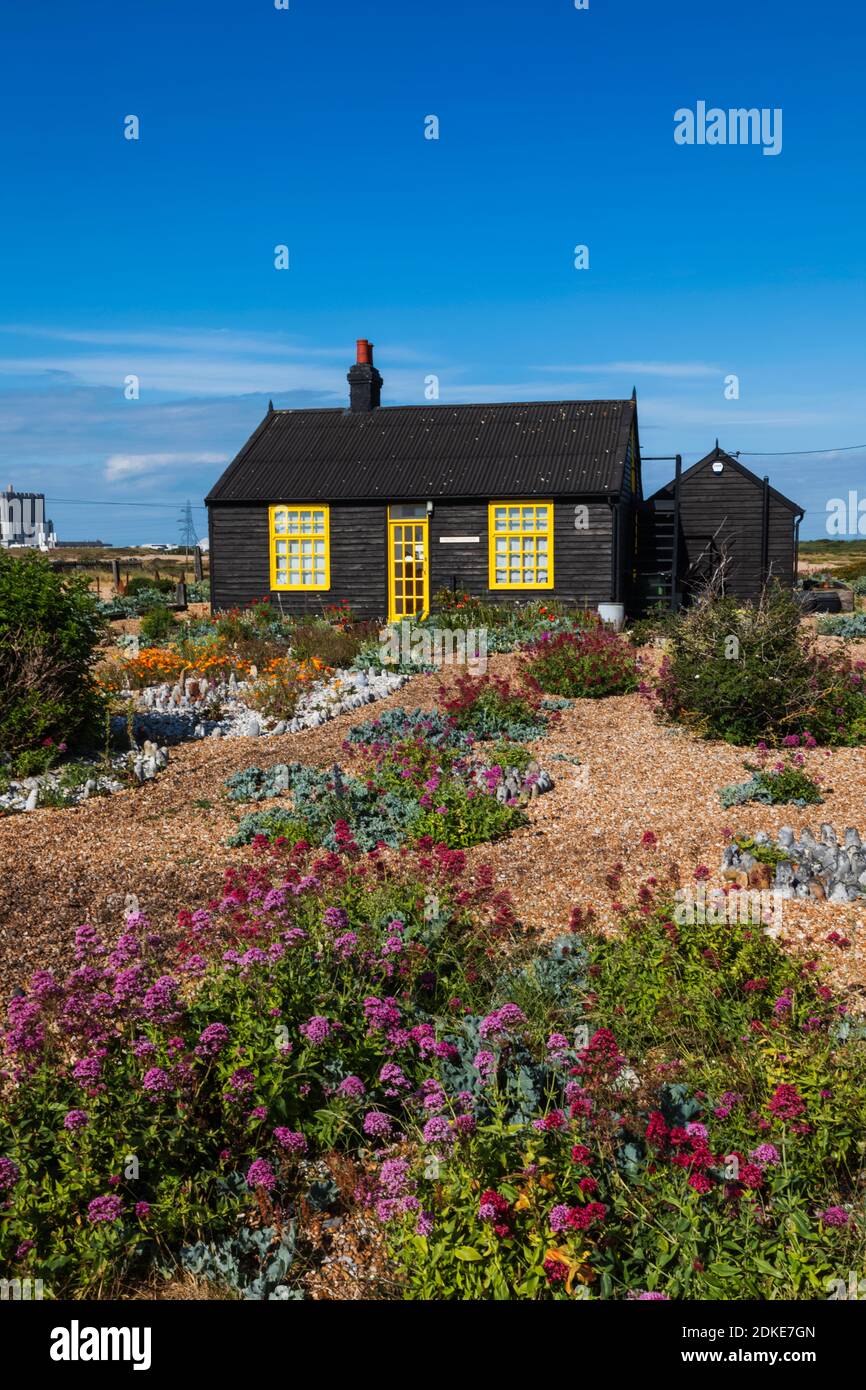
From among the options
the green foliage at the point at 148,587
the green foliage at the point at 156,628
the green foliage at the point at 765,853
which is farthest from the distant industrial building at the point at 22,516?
the green foliage at the point at 765,853

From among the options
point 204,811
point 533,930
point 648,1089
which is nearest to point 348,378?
point 204,811

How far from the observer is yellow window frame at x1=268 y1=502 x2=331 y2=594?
21125mm

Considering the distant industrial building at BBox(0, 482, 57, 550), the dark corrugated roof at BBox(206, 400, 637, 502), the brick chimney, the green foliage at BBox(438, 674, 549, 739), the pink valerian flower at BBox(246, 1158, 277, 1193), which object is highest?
the distant industrial building at BBox(0, 482, 57, 550)

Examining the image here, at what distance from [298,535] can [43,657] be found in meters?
12.3

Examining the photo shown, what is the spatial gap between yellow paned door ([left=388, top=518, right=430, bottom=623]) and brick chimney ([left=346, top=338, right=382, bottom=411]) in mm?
3846

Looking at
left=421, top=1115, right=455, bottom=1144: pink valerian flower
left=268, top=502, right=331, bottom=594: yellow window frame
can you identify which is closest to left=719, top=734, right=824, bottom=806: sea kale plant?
left=421, top=1115, right=455, bottom=1144: pink valerian flower

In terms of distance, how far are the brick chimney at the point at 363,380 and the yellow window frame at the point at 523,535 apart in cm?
481

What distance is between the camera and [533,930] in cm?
584

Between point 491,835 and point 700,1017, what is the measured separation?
2.97 m

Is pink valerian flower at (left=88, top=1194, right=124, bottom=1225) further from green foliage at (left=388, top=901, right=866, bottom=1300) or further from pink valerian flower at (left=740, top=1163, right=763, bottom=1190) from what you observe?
pink valerian flower at (left=740, top=1163, right=763, bottom=1190)

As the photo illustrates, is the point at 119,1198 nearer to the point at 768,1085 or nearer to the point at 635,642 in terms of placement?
the point at 768,1085

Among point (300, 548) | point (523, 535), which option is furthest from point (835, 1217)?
point (300, 548)

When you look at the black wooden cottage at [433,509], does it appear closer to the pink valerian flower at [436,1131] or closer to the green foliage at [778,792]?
the green foliage at [778,792]

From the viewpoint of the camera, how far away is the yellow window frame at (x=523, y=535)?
19906 mm
